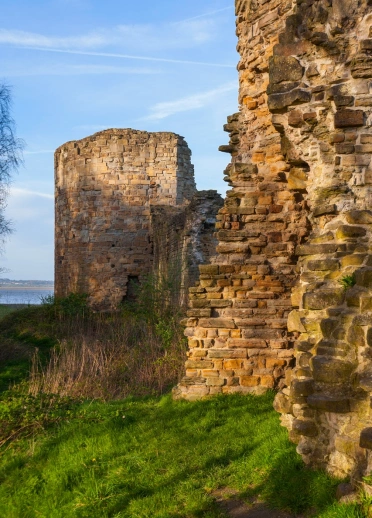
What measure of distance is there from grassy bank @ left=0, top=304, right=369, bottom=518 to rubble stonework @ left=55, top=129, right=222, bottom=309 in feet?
35.1

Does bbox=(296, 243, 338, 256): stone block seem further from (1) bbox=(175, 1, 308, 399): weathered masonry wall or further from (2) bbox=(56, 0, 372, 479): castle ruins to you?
(1) bbox=(175, 1, 308, 399): weathered masonry wall

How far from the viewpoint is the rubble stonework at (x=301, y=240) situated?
4535mm

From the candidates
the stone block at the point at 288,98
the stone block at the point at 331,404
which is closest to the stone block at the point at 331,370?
the stone block at the point at 331,404

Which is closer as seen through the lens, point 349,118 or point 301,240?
point 349,118

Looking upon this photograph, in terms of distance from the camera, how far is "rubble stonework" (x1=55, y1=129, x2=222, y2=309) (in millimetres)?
19922

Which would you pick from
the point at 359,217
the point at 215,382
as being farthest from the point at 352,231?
the point at 215,382

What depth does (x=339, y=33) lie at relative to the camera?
5566mm

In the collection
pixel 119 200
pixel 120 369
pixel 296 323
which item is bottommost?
pixel 120 369

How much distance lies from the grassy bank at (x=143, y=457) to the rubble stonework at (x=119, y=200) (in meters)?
10.7

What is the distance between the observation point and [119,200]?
2011cm

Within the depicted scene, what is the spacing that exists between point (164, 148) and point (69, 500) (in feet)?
52.5

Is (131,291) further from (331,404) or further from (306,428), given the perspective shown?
(331,404)

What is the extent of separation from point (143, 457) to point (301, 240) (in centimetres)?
355

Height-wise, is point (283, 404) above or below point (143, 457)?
above
